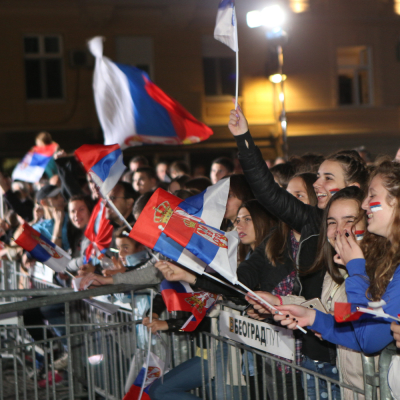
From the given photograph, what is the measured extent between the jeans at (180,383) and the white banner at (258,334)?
0.52m

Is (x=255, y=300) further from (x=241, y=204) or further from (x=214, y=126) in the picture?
(x=214, y=126)

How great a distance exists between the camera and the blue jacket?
237cm

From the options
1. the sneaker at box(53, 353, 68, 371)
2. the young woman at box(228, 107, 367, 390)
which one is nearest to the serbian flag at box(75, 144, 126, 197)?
the young woman at box(228, 107, 367, 390)

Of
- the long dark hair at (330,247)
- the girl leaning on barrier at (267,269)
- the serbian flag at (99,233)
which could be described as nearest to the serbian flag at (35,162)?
the serbian flag at (99,233)

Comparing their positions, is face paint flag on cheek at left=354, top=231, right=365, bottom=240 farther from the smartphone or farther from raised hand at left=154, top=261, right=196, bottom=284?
raised hand at left=154, top=261, right=196, bottom=284

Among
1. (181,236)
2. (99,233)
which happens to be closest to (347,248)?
(181,236)

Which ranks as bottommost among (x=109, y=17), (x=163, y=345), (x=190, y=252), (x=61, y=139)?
(x=163, y=345)

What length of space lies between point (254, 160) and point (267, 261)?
652mm

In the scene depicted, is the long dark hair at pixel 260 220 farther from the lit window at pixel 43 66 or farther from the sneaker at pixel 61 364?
the lit window at pixel 43 66

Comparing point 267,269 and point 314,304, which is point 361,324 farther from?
point 267,269

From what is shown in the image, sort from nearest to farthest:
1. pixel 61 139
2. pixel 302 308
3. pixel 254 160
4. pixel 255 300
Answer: pixel 302 308 < pixel 255 300 < pixel 254 160 < pixel 61 139

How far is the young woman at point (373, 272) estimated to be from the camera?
94.2 inches

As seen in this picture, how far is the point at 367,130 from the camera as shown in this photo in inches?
781

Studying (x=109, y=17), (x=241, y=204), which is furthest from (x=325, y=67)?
(x=241, y=204)
